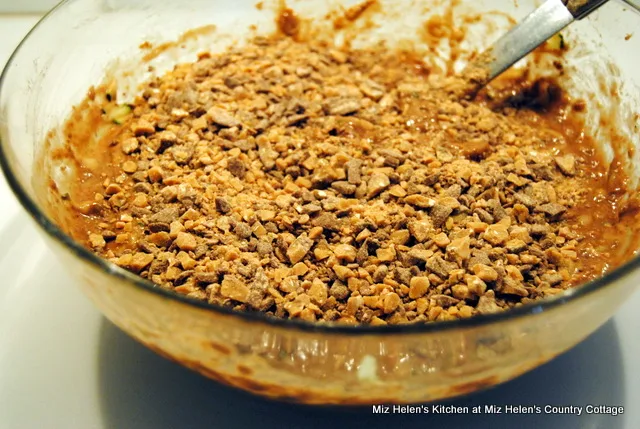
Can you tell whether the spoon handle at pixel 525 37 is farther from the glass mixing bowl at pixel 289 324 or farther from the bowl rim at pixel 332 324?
Result: the bowl rim at pixel 332 324

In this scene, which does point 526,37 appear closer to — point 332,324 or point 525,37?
point 525,37

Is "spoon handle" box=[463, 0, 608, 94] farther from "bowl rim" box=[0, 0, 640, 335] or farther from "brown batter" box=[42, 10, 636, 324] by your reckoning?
"bowl rim" box=[0, 0, 640, 335]

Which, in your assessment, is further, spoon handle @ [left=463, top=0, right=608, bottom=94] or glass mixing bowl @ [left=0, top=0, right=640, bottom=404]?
spoon handle @ [left=463, top=0, right=608, bottom=94]

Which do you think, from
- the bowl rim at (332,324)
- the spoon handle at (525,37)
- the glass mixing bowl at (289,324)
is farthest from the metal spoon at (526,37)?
the bowl rim at (332,324)

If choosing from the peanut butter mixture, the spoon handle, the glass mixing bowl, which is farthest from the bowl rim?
the spoon handle

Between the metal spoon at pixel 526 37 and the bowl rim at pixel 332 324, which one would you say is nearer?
the bowl rim at pixel 332 324
